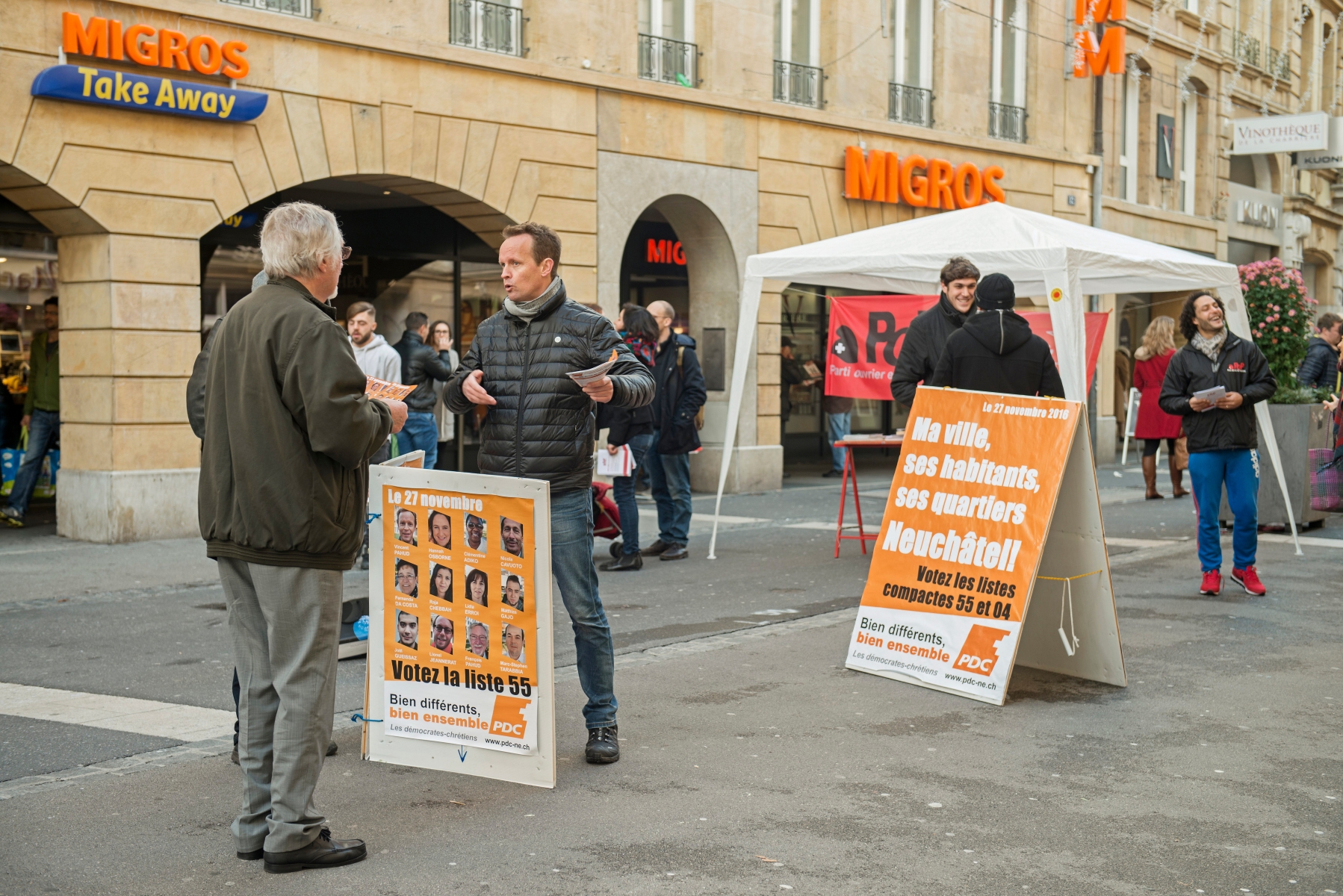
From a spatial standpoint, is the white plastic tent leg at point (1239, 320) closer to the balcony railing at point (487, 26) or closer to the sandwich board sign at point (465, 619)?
the sandwich board sign at point (465, 619)

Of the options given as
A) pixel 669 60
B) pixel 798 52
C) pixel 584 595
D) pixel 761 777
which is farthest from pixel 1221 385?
pixel 798 52

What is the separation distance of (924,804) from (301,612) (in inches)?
82.6

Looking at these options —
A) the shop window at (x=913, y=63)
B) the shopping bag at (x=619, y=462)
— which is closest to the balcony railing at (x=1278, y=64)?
the shop window at (x=913, y=63)

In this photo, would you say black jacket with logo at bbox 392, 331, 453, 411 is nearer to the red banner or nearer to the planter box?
the red banner

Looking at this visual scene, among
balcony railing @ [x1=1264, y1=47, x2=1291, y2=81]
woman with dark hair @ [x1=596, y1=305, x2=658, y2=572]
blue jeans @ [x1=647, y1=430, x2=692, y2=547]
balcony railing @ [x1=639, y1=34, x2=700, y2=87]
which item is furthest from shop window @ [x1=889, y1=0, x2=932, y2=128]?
balcony railing @ [x1=1264, y1=47, x2=1291, y2=81]

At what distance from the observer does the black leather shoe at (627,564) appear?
10078 millimetres

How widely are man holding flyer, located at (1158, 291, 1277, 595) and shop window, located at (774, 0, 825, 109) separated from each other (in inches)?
389

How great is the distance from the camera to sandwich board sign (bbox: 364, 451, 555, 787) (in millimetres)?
4691

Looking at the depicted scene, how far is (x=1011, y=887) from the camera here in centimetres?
390

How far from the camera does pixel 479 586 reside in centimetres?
474

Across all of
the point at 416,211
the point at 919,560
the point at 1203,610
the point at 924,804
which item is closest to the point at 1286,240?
the point at 416,211

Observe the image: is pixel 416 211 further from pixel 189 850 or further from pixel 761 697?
pixel 189 850

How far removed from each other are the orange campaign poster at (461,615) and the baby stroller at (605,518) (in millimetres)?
5186

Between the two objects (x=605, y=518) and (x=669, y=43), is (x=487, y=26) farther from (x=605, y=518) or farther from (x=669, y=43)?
(x=605, y=518)
